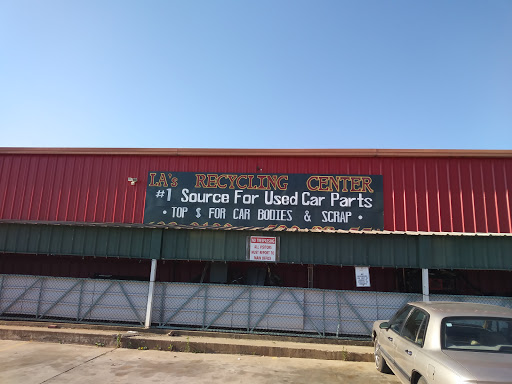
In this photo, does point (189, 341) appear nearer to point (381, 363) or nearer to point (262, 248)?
point (262, 248)

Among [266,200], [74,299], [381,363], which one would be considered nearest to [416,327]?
[381,363]

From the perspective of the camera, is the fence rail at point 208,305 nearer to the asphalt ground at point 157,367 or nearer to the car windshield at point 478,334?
the asphalt ground at point 157,367

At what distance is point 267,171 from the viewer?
13.0 metres

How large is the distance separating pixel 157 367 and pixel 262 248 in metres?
4.23

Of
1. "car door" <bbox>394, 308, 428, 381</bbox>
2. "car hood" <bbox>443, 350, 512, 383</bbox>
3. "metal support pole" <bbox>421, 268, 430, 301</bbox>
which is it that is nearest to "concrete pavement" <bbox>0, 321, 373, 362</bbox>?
"metal support pole" <bbox>421, 268, 430, 301</bbox>

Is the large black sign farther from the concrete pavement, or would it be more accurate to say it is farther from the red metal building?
the concrete pavement

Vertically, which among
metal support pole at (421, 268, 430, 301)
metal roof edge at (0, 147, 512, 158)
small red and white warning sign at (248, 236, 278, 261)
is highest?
metal roof edge at (0, 147, 512, 158)

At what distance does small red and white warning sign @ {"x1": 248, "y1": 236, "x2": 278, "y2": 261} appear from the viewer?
34.0 feet

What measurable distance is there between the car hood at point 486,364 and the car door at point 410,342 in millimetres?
536

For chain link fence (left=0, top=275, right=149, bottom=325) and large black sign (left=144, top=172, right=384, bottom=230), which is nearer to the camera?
chain link fence (left=0, top=275, right=149, bottom=325)

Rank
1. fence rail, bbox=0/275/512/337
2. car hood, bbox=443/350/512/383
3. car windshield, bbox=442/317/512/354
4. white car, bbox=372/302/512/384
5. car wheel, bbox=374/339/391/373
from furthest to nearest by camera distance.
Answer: fence rail, bbox=0/275/512/337, car wheel, bbox=374/339/391/373, car windshield, bbox=442/317/512/354, white car, bbox=372/302/512/384, car hood, bbox=443/350/512/383

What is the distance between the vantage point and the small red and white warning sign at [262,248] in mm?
10352

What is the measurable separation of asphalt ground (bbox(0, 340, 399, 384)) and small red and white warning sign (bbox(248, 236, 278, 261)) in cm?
271

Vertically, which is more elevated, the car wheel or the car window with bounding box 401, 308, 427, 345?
the car window with bounding box 401, 308, 427, 345
